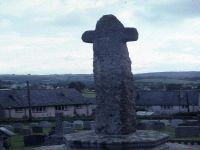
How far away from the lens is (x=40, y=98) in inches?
2501

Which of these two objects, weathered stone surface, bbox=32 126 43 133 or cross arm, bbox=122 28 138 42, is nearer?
cross arm, bbox=122 28 138 42

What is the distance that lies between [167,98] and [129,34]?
61484 mm

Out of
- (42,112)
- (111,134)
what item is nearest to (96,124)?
(111,134)

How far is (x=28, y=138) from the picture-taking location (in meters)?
28.5

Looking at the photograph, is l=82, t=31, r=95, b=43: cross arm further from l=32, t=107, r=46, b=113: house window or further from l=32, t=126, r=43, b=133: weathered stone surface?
l=32, t=107, r=46, b=113: house window

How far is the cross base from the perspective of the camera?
989cm

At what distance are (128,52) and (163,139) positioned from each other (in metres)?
2.25

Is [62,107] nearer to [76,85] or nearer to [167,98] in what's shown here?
[167,98]

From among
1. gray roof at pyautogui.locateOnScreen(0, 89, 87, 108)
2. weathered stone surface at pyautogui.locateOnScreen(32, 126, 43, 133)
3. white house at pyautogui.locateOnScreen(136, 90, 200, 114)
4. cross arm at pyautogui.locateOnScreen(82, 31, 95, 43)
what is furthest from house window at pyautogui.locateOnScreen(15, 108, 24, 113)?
cross arm at pyautogui.locateOnScreen(82, 31, 95, 43)

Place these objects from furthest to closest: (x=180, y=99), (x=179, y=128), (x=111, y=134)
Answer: (x=180, y=99), (x=179, y=128), (x=111, y=134)

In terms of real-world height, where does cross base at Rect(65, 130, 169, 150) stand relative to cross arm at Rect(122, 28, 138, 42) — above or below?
below

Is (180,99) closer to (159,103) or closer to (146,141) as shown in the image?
(159,103)

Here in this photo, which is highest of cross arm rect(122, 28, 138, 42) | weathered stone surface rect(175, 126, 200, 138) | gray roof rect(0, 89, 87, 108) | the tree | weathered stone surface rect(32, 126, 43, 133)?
cross arm rect(122, 28, 138, 42)

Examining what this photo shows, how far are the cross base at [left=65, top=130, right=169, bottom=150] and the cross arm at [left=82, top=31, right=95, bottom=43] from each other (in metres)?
2.35
